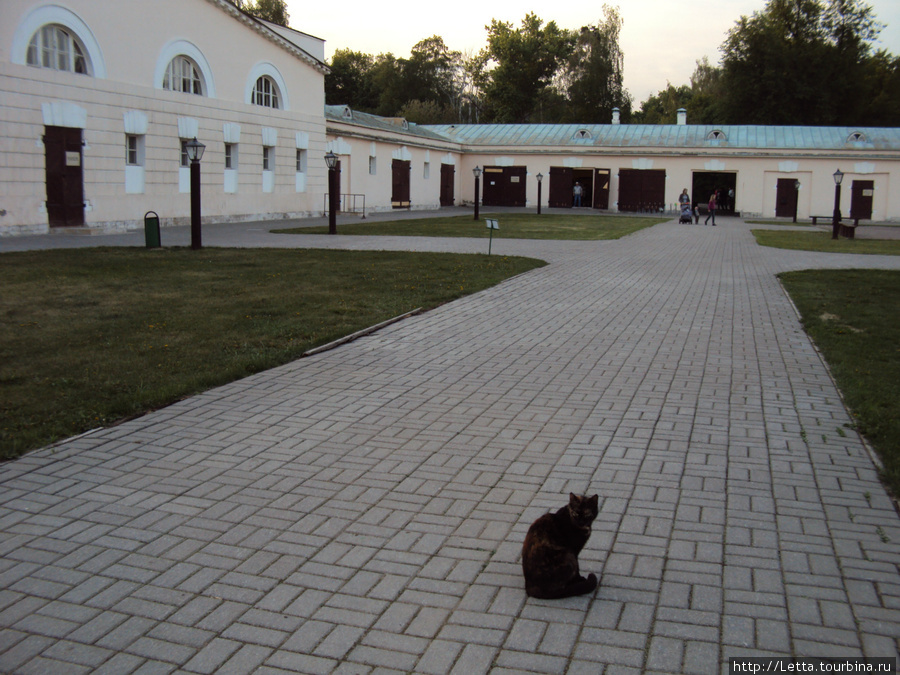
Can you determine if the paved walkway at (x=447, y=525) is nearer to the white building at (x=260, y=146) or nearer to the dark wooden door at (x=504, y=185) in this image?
the white building at (x=260, y=146)

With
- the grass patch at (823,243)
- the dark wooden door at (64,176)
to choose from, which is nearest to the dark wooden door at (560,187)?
the grass patch at (823,243)

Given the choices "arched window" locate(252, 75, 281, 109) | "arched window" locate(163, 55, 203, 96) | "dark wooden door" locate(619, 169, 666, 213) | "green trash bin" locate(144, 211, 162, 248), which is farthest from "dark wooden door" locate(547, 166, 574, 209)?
"green trash bin" locate(144, 211, 162, 248)

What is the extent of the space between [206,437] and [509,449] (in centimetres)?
224

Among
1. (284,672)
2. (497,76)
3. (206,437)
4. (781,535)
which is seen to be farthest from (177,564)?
(497,76)

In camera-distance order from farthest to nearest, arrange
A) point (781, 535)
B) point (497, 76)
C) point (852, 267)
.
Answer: point (497, 76), point (852, 267), point (781, 535)

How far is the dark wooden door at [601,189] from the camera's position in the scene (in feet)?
168

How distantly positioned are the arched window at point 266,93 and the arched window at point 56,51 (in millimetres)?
8945

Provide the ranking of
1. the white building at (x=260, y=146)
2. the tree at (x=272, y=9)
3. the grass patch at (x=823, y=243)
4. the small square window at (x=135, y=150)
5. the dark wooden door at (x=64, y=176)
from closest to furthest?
the white building at (x=260, y=146)
the dark wooden door at (x=64, y=176)
the grass patch at (x=823, y=243)
the small square window at (x=135, y=150)
the tree at (x=272, y=9)

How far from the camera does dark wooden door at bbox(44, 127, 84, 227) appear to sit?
2266 centimetres

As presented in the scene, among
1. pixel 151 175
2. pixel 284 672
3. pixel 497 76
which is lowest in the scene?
pixel 284 672

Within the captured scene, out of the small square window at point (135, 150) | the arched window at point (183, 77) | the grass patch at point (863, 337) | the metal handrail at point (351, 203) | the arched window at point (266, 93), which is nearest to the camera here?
the grass patch at point (863, 337)

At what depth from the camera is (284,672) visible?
124 inches

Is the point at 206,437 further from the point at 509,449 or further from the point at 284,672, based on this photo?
the point at 284,672

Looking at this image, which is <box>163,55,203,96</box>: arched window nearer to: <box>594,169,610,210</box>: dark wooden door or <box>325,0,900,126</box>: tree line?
<box>594,169,610,210</box>: dark wooden door
